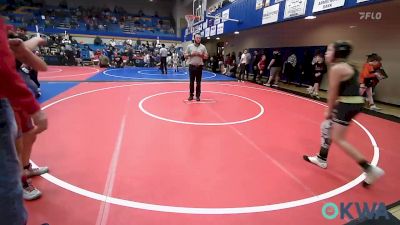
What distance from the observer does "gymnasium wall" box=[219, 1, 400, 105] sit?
8.34 metres

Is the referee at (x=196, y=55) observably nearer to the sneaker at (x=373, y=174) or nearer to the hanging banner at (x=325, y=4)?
the hanging banner at (x=325, y=4)

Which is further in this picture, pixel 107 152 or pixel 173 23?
pixel 173 23

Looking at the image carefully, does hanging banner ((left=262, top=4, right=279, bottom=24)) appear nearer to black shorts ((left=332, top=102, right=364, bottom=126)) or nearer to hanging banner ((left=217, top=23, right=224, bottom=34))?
hanging banner ((left=217, top=23, right=224, bottom=34))

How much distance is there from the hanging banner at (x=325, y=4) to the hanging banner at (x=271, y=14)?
7.54 ft

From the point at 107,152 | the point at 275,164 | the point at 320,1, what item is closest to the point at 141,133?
the point at 107,152

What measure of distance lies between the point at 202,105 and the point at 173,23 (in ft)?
92.3

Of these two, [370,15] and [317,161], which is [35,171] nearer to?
[317,161]

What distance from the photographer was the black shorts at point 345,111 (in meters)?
2.94

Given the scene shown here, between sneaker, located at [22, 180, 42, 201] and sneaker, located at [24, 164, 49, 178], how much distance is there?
0.36 meters

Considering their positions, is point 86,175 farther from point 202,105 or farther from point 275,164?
point 202,105

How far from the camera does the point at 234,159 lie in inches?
142

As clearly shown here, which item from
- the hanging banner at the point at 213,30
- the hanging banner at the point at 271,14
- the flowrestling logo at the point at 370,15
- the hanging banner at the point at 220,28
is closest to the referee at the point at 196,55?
the hanging banner at the point at 271,14

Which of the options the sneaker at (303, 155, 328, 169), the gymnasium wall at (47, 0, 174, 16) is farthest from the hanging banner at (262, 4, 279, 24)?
the gymnasium wall at (47, 0, 174, 16)

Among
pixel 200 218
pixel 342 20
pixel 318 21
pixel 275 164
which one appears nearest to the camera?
pixel 200 218
